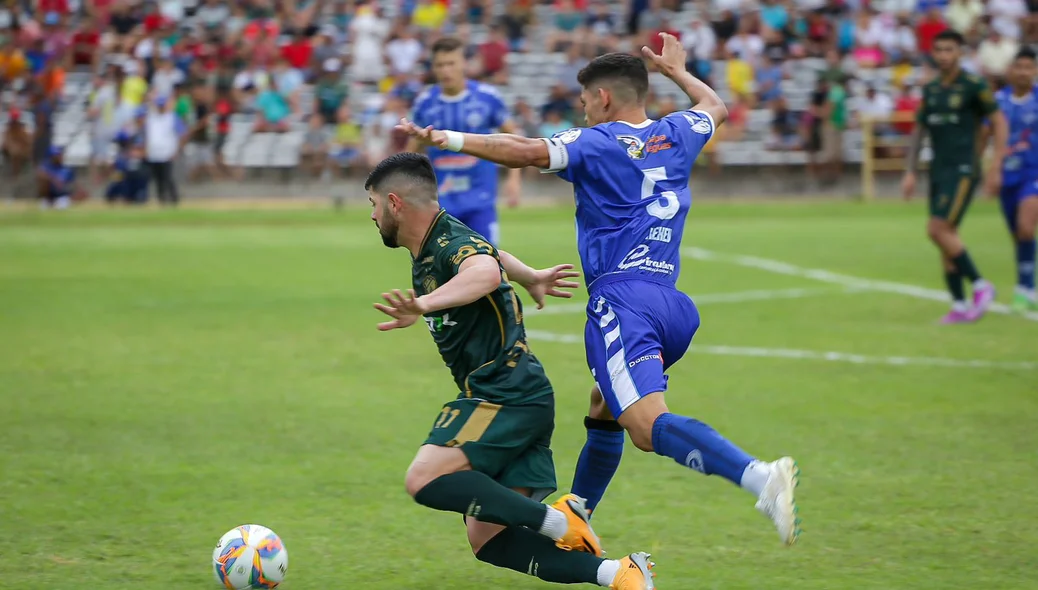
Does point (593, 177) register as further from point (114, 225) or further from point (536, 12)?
point (536, 12)

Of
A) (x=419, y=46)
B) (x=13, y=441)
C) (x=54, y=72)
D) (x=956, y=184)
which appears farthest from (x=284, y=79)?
(x=13, y=441)

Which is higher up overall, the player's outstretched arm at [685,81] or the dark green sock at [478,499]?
the player's outstretched arm at [685,81]

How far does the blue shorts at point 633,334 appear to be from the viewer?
558 cm

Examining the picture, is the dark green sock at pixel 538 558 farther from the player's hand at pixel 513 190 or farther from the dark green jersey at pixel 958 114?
the dark green jersey at pixel 958 114

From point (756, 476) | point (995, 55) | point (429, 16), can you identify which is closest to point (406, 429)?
point (756, 476)

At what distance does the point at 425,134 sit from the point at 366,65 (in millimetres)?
27294

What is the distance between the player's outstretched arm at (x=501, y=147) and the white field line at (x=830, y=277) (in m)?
9.53

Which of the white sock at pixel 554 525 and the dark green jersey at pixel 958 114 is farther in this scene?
the dark green jersey at pixel 958 114

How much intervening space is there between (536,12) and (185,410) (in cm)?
Answer: 2680

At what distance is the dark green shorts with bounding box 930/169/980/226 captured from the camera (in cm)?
1297

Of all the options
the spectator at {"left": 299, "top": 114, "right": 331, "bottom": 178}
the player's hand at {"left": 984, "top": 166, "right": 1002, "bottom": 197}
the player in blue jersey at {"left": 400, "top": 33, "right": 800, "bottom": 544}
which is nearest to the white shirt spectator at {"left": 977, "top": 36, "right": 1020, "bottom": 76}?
the spectator at {"left": 299, "top": 114, "right": 331, "bottom": 178}

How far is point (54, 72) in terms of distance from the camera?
31656mm

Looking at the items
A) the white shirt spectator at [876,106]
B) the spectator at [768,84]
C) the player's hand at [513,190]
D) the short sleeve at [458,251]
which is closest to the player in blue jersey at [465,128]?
the player's hand at [513,190]

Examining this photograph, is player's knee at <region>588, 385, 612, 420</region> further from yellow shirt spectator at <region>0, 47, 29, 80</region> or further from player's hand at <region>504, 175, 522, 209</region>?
yellow shirt spectator at <region>0, 47, 29, 80</region>
